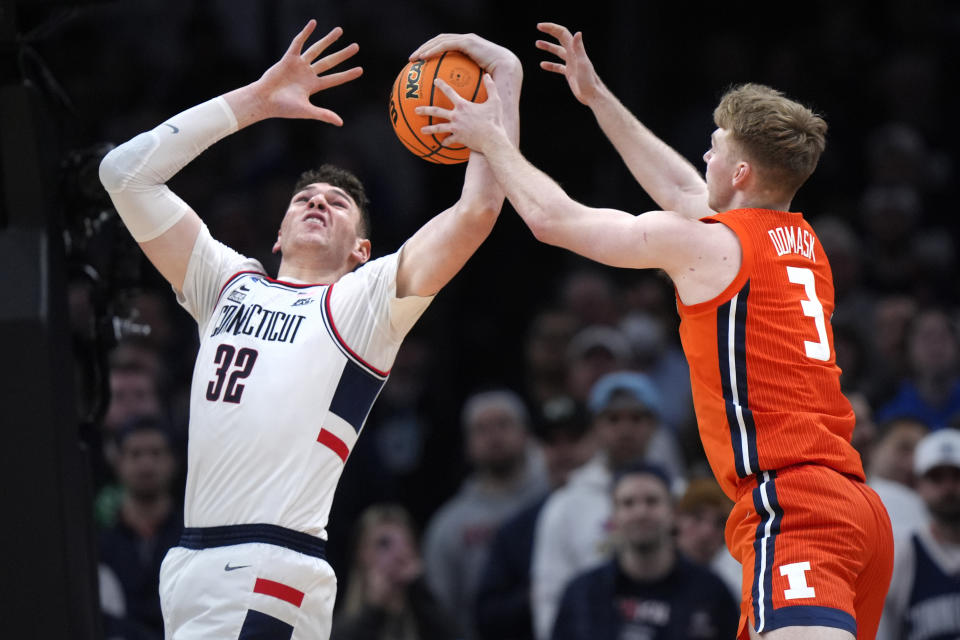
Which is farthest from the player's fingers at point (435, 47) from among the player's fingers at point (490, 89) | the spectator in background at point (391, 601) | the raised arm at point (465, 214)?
the spectator in background at point (391, 601)

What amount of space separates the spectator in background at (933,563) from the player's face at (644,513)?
52.9 inches

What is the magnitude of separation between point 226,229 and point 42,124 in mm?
5183

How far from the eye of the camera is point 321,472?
213 inches

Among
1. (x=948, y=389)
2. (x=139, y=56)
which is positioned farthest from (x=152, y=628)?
(x=139, y=56)

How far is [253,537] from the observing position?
523 centimetres

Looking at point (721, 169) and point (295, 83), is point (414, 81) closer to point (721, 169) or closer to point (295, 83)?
point (295, 83)

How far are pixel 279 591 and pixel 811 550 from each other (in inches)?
73.5

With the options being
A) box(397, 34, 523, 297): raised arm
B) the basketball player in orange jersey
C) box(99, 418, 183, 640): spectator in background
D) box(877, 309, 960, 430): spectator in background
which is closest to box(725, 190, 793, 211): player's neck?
the basketball player in orange jersey

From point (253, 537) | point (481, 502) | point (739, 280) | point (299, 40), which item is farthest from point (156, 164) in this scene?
point (481, 502)

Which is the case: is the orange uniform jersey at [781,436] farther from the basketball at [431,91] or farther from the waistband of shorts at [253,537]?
the waistband of shorts at [253,537]

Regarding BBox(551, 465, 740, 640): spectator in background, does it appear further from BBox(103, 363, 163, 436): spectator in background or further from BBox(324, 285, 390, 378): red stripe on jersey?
BBox(103, 363, 163, 436): spectator in background

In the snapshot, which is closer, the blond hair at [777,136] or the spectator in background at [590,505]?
the blond hair at [777,136]

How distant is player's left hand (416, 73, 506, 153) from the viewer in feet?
17.9

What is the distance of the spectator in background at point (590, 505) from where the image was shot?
8961 mm
